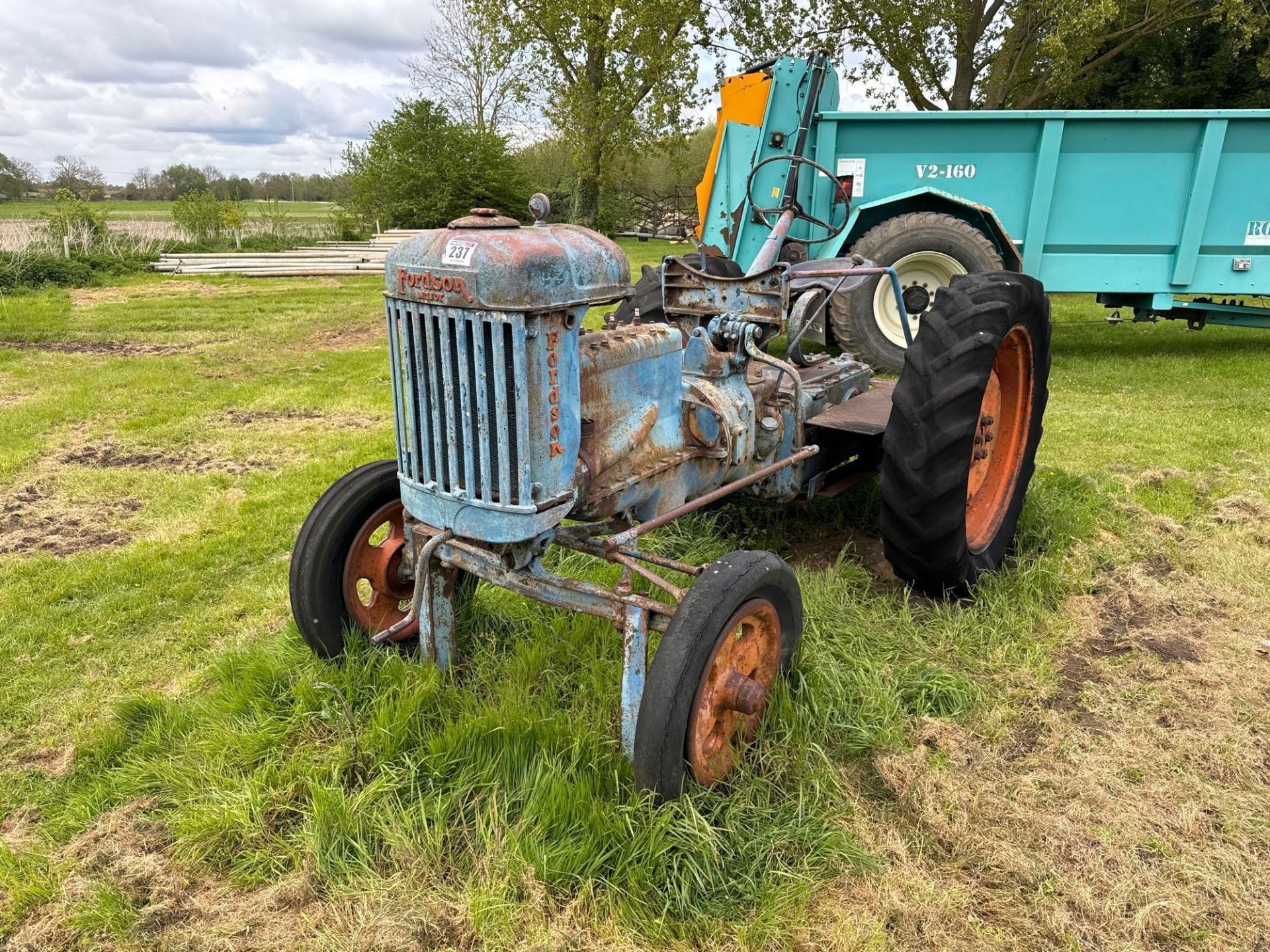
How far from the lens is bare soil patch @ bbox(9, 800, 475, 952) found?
6.68 ft

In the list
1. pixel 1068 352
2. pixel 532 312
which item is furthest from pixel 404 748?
pixel 1068 352

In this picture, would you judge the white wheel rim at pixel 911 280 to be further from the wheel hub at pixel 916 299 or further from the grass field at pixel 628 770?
the grass field at pixel 628 770

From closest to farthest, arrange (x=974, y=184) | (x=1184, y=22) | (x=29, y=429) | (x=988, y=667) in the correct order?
1. (x=988, y=667)
2. (x=29, y=429)
3. (x=974, y=184)
4. (x=1184, y=22)

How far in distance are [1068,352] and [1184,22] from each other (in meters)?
11.1

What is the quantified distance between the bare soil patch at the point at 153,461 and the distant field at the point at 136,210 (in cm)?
1396

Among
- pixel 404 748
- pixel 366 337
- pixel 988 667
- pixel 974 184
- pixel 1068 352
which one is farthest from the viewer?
pixel 366 337

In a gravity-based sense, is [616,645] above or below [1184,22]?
below

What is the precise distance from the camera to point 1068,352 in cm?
896

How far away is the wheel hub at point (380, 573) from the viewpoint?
2949mm

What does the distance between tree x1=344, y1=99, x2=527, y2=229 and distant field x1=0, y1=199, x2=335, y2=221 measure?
8.03 feet

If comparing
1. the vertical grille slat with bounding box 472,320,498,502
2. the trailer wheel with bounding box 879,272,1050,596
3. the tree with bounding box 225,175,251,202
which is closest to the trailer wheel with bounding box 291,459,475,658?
the vertical grille slat with bounding box 472,320,498,502

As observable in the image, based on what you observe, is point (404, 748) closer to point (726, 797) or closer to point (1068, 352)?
point (726, 797)

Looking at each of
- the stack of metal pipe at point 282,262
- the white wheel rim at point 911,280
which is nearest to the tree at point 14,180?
the stack of metal pipe at point 282,262

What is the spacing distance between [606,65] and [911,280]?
14.1 metres
